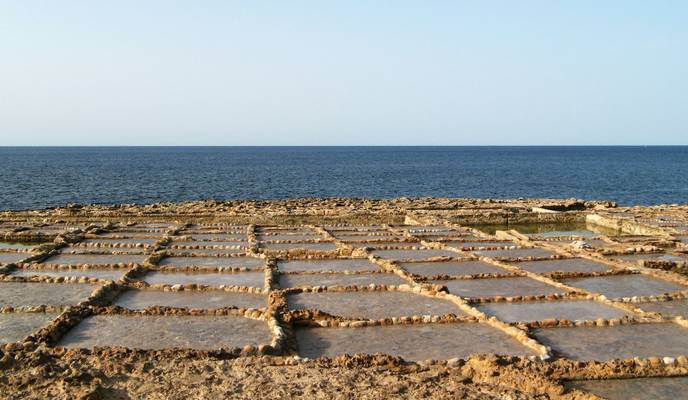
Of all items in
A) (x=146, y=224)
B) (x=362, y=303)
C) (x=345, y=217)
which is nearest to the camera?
(x=362, y=303)

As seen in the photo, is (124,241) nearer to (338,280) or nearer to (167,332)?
(338,280)

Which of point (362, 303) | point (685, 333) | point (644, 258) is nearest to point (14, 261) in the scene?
point (362, 303)

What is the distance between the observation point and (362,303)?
10695mm

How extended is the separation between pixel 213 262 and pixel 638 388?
382 inches

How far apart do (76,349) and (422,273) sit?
753cm

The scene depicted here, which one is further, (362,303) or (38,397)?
(362,303)

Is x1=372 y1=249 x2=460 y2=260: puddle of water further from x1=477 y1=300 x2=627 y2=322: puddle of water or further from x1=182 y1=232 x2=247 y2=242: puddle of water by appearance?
x1=182 y1=232 x2=247 y2=242: puddle of water

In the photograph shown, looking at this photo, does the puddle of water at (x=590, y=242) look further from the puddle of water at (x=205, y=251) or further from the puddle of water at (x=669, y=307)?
the puddle of water at (x=205, y=251)

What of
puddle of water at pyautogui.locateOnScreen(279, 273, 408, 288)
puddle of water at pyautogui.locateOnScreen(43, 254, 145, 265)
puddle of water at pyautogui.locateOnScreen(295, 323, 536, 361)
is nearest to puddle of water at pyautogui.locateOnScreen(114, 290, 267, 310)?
puddle of water at pyautogui.locateOnScreen(279, 273, 408, 288)

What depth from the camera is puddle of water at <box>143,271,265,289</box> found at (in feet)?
40.0

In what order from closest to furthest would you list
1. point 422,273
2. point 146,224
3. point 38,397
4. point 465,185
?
point 38,397
point 422,273
point 146,224
point 465,185

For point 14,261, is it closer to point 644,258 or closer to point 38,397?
point 38,397

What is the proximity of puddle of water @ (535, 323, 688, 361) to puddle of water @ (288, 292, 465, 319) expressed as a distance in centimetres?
176

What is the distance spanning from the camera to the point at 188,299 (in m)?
10.9
